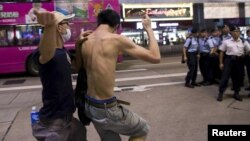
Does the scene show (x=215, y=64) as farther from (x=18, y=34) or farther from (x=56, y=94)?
(x=56, y=94)

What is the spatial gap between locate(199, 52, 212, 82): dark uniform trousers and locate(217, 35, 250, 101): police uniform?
7.18 feet

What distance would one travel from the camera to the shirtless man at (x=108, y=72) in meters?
3.19

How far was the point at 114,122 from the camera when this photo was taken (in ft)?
10.6

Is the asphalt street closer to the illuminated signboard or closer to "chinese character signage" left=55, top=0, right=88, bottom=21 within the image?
"chinese character signage" left=55, top=0, right=88, bottom=21

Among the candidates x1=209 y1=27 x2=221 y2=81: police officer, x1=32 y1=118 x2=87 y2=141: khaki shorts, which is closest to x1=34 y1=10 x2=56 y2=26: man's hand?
x1=32 y1=118 x2=87 y2=141: khaki shorts

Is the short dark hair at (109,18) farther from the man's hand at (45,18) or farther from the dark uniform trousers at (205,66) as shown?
the dark uniform trousers at (205,66)

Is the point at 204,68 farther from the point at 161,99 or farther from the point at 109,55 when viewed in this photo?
the point at 109,55

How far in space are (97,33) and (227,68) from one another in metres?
5.29

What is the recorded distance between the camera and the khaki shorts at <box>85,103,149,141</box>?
127 inches

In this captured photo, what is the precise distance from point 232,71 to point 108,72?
5611mm

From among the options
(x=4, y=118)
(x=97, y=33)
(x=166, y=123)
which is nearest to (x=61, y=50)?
(x=97, y=33)

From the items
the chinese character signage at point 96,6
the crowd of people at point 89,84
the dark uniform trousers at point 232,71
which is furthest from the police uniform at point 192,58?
the crowd of people at point 89,84

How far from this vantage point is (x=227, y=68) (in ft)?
26.3

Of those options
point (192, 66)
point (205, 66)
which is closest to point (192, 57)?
point (192, 66)
